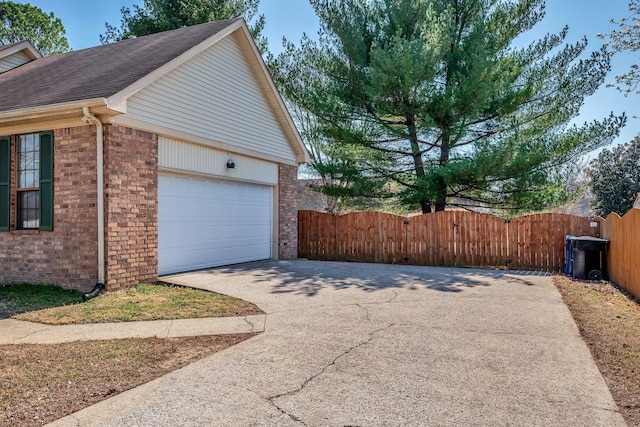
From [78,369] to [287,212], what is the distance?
978cm

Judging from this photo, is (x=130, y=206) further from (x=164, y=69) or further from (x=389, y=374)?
(x=389, y=374)

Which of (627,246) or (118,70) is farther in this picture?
(118,70)

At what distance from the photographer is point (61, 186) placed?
8328mm

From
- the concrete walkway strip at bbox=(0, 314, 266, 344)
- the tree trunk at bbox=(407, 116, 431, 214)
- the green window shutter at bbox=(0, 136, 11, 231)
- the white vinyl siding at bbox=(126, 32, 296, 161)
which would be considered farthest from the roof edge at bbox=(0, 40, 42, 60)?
the tree trunk at bbox=(407, 116, 431, 214)

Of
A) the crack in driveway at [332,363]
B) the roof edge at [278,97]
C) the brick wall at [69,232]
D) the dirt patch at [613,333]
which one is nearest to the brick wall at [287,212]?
the roof edge at [278,97]

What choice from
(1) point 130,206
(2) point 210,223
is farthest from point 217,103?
(1) point 130,206

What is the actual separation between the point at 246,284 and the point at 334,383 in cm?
530

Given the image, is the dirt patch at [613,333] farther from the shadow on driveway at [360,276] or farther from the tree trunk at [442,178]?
the tree trunk at [442,178]

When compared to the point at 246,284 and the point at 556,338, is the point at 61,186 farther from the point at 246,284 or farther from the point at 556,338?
the point at 556,338

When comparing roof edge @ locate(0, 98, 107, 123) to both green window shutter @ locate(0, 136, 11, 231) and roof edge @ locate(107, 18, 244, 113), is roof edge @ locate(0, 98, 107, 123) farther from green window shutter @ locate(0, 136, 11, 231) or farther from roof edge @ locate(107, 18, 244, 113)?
green window shutter @ locate(0, 136, 11, 231)

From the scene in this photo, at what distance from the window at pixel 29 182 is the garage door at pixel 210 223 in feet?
6.49

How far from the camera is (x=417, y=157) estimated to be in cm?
1655

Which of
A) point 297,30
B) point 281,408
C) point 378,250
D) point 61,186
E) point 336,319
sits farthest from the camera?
point 297,30

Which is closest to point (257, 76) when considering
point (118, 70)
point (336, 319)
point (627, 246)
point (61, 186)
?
point (118, 70)
